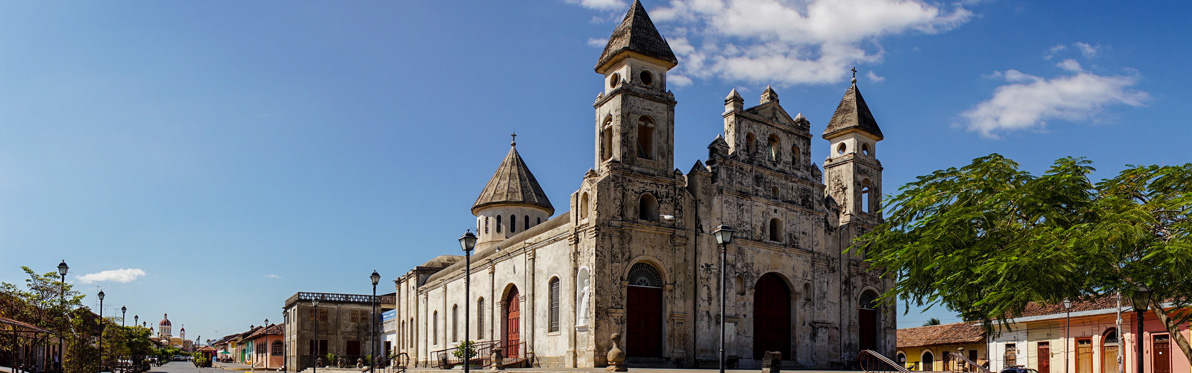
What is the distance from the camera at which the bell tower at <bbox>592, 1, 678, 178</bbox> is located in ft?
99.5

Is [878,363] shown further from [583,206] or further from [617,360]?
[617,360]

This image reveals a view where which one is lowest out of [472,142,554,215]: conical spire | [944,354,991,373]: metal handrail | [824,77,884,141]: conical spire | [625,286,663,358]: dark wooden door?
[944,354,991,373]: metal handrail

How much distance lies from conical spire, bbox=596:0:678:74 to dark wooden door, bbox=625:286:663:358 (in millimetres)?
7389

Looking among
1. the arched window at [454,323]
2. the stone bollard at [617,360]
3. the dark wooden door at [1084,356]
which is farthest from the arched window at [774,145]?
the arched window at [454,323]

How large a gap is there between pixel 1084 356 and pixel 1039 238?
20.5 meters

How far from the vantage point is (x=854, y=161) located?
37.8m

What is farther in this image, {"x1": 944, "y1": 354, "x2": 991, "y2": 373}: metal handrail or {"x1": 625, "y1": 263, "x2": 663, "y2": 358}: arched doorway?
{"x1": 944, "y1": 354, "x2": 991, "y2": 373}: metal handrail

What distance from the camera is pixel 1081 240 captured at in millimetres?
17891

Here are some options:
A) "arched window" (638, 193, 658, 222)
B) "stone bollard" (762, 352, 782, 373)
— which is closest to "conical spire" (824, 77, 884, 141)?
"arched window" (638, 193, 658, 222)

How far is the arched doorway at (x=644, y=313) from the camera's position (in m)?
29.8

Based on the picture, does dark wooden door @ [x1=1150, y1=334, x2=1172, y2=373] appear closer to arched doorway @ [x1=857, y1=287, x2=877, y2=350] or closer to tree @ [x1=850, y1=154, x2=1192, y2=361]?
arched doorway @ [x1=857, y1=287, x2=877, y2=350]

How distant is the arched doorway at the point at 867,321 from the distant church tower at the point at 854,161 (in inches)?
111

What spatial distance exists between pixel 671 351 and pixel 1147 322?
17.0 meters

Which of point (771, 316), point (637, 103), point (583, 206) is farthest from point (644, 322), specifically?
point (637, 103)
